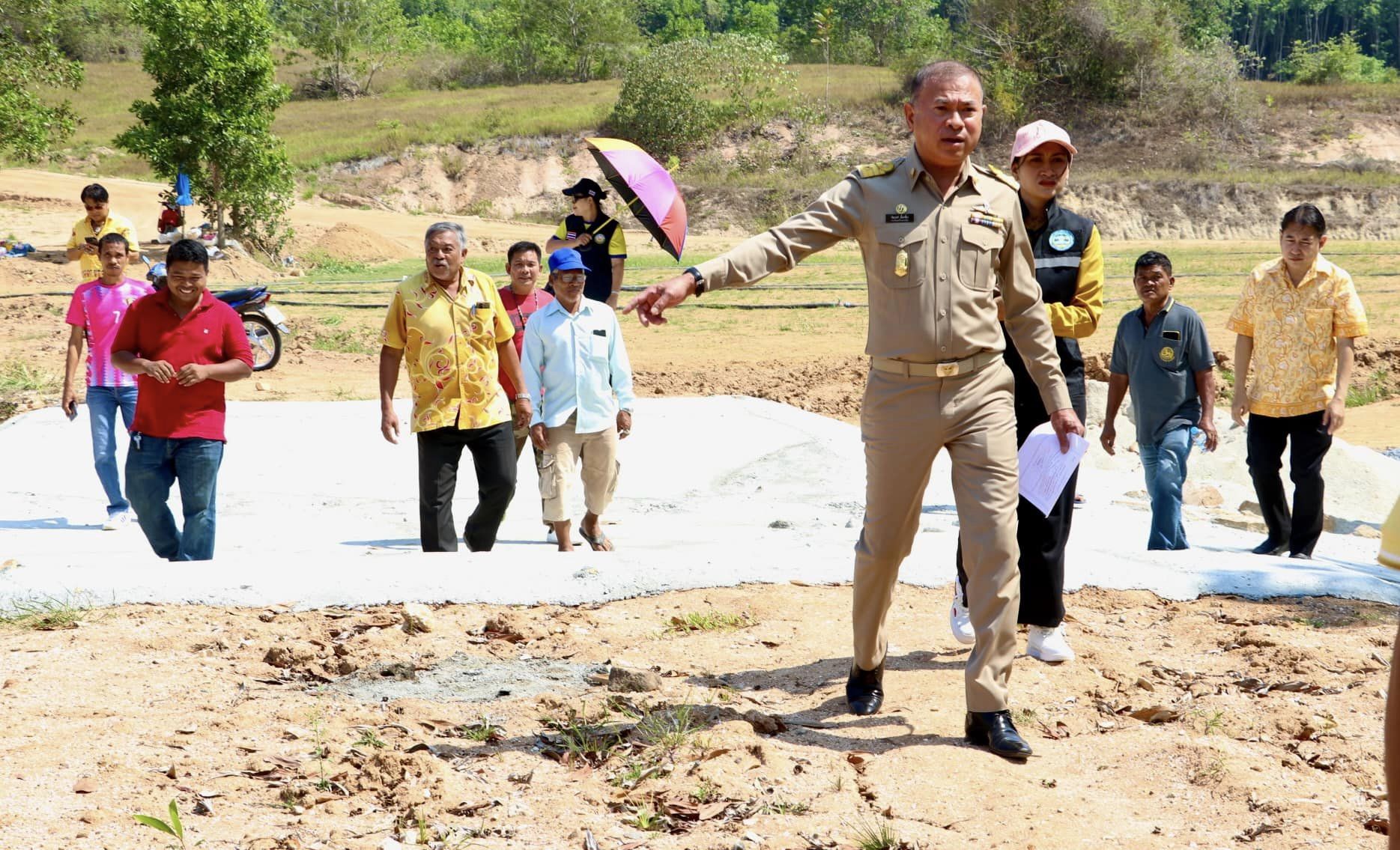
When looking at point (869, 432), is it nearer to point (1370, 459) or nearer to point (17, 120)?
point (1370, 459)

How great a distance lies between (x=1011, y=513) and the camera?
13.2ft

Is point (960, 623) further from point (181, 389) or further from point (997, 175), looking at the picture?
point (181, 389)

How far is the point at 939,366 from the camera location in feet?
13.1

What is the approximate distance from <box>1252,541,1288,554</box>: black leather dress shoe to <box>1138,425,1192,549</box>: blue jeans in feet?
1.39

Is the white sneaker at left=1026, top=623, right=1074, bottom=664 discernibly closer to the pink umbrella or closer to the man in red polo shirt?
the man in red polo shirt

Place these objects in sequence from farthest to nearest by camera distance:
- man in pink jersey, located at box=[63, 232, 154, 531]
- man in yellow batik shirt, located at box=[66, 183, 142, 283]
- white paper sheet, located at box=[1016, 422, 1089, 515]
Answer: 1. man in yellow batik shirt, located at box=[66, 183, 142, 283]
2. man in pink jersey, located at box=[63, 232, 154, 531]
3. white paper sheet, located at box=[1016, 422, 1089, 515]

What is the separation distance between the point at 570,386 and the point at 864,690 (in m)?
3.25

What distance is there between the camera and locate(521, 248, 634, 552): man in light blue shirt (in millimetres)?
7102

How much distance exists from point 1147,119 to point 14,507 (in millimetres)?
50241

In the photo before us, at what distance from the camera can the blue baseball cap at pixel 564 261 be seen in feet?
23.1

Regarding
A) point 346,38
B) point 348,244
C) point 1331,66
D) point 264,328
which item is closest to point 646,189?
point 264,328

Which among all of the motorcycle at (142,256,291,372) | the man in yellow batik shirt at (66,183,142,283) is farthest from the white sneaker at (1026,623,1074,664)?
the motorcycle at (142,256,291,372)

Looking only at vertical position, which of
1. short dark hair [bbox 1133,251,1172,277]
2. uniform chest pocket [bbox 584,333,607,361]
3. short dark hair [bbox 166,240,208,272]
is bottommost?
uniform chest pocket [bbox 584,333,607,361]

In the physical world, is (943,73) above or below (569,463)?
above
